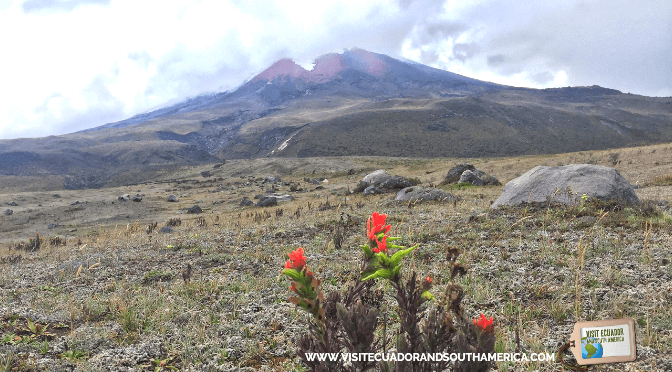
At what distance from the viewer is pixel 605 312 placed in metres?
3.34

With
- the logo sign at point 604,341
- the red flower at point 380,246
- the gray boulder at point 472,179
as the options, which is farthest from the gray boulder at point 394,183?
the red flower at point 380,246

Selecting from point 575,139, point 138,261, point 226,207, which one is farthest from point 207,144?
point 138,261

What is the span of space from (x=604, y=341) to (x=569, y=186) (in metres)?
8.92

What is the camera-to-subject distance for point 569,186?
909cm

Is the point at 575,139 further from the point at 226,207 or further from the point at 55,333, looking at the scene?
the point at 55,333

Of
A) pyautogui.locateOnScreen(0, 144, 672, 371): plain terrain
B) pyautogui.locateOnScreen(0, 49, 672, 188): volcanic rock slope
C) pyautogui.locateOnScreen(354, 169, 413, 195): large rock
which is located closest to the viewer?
pyautogui.locateOnScreen(0, 144, 672, 371): plain terrain

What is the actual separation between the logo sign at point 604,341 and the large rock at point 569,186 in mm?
7190

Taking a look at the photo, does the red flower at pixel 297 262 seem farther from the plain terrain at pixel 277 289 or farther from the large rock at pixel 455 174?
the large rock at pixel 455 174

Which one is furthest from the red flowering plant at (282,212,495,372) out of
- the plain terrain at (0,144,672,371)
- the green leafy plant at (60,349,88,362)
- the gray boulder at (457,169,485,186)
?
the gray boulder at (457,169,485,186)

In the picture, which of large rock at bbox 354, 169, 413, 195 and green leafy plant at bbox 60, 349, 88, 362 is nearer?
green leafy plant at bbox 60, 349, 88, 362

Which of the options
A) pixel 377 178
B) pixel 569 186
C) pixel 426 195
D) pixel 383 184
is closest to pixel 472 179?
pixel 383 184

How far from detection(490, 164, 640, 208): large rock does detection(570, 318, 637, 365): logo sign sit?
719 centimetres

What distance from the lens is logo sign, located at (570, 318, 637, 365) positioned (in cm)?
177

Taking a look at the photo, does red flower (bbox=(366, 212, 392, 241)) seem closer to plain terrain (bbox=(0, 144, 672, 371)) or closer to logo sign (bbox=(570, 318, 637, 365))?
logo sign (bbox=(570, 318, 637, 365))
